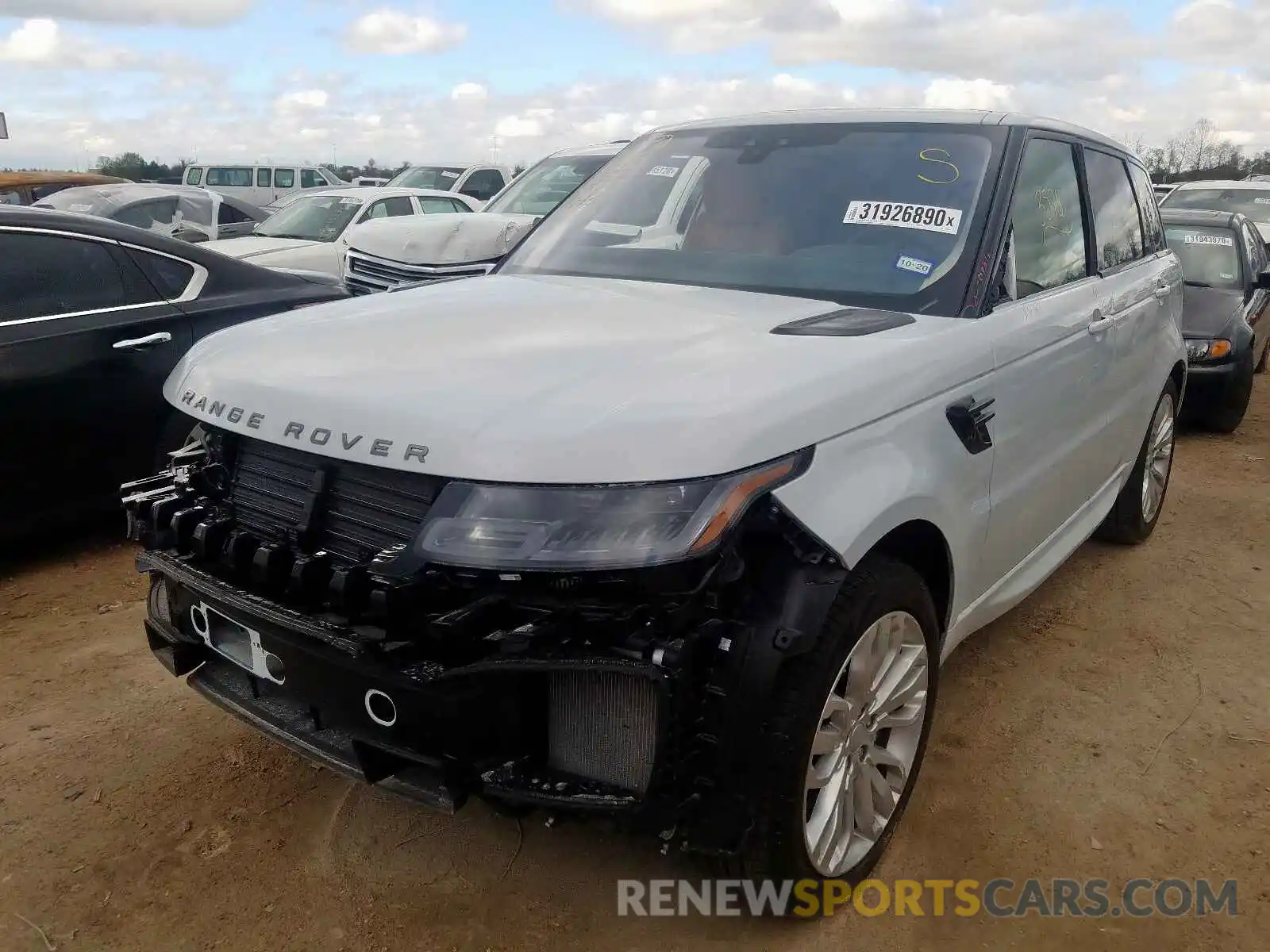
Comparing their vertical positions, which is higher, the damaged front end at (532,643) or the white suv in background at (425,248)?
the white suv in background at (425,248)

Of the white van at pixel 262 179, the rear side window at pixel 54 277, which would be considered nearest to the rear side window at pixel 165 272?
the rear side window at pixel 54 277

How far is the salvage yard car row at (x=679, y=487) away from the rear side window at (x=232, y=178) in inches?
887

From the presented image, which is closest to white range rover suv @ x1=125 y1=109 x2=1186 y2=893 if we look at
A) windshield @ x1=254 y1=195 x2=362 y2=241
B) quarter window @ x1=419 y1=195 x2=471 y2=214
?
windshield @ x1=254 y1=195 x2=362 y2=241

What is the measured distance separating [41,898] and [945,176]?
118 inches

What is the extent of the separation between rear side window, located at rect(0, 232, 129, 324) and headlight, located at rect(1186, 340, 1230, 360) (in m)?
6.81

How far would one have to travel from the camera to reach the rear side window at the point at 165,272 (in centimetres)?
455

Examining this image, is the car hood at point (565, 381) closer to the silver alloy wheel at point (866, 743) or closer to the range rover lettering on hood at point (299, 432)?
the range rover lettering on hood at point (299, 432)

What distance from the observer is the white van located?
23.2 m

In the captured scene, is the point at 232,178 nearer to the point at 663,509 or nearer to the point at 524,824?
the point at 524,824

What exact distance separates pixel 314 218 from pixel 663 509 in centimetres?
932

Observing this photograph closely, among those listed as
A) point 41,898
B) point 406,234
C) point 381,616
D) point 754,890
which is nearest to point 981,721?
point 754,890

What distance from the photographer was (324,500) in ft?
7.09

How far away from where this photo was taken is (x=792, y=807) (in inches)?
81.2

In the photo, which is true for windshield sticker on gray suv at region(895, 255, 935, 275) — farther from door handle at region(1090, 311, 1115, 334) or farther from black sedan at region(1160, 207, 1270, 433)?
black sedan at region(1160, 207, 1270, 433)
